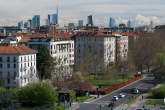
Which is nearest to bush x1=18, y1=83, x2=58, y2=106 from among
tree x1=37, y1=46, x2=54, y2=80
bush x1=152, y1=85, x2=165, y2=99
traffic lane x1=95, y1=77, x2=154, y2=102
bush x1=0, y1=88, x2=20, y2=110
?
bush x1=0, y1=88, x2=20, y2=110

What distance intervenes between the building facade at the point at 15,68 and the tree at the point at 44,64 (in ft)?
15.1

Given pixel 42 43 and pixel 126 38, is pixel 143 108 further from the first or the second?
pixel 126 38

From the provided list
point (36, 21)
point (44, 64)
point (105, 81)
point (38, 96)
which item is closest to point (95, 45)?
point (105, 81)

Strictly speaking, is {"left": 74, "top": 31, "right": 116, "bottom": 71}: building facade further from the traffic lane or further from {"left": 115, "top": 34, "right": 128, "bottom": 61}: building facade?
the traffic lane

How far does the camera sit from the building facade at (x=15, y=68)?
201 ft

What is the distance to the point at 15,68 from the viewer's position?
6162 centimetres

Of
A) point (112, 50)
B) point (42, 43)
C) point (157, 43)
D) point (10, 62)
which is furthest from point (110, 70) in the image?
point (157, 43)

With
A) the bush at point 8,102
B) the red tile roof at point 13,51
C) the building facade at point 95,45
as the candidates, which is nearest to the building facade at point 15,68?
the red tile roof at point 13,51

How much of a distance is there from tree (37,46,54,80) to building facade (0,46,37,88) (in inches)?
182

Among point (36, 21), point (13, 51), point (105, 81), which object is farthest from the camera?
point (36, 21)

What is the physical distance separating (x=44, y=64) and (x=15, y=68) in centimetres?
821

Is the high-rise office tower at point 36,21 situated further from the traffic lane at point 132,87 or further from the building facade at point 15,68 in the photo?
the building facade at point 15,68

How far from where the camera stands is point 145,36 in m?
116

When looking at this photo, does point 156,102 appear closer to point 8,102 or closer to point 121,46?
point 8,102
